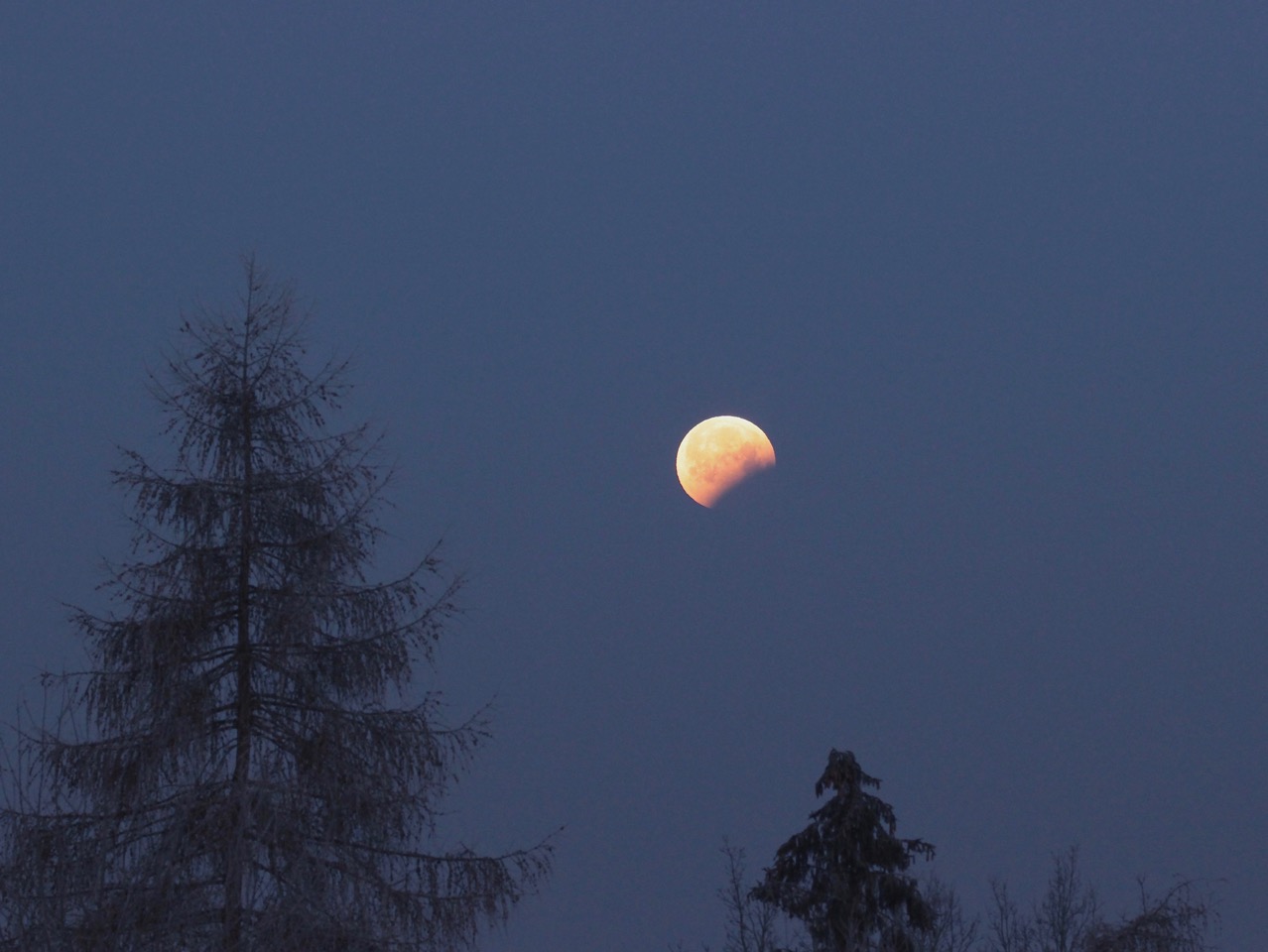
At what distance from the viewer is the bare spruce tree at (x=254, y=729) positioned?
13.7 m

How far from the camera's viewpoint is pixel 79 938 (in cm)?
1294

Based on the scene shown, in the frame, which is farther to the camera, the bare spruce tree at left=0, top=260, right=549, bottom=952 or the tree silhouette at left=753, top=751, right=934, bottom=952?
the tree silhouette at left=753, top=751, right=934, bottom=952

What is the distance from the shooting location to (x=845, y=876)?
85.4 feet

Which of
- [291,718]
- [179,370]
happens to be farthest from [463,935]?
[179,370]

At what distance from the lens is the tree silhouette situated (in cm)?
2588

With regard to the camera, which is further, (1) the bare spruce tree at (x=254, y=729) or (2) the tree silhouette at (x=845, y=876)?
(2) the tree silhouette at (x=845, y=876)

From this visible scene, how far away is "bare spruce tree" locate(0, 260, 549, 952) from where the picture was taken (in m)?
13.7

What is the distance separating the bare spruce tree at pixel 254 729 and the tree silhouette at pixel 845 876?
1192 centimetres

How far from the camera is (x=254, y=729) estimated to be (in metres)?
14.8

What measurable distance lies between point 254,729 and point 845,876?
14035mm

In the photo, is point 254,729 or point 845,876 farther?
point 845,876

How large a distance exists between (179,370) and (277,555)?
221cm

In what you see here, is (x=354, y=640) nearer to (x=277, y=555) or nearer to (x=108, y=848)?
(x=277, y=555)

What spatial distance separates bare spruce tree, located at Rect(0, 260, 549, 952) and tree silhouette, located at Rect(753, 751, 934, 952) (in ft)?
39.1
